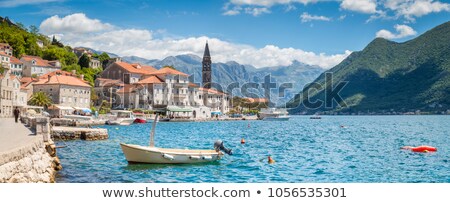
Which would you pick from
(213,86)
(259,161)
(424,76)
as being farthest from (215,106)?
(259,161)

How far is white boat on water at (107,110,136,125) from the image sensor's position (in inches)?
1973

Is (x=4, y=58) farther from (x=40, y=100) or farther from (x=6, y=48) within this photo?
(x=40, y=100)

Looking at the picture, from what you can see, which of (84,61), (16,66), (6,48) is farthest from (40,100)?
(84,61)

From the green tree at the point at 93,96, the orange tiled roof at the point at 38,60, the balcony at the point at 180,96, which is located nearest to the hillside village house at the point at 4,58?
the orange tiled roof at the point at 38,60

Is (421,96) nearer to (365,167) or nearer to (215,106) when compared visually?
(365,167)

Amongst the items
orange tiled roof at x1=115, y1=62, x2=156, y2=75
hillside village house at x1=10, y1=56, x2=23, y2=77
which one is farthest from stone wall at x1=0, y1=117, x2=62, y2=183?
orange tiled roof at x1=115, y1=62, x2=156, y2=75

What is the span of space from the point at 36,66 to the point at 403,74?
35911 millimetres

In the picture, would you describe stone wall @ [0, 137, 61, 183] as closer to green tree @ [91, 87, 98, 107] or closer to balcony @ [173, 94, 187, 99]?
green tree @ [91, 87, 98, 107]

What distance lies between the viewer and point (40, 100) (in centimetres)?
4425

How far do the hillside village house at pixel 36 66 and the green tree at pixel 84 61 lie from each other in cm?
877

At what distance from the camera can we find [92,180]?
1309 centimetres

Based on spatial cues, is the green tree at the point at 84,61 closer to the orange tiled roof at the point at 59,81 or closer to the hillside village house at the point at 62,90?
the hillside village house at the point at 62,90

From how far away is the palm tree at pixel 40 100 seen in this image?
43938mm
